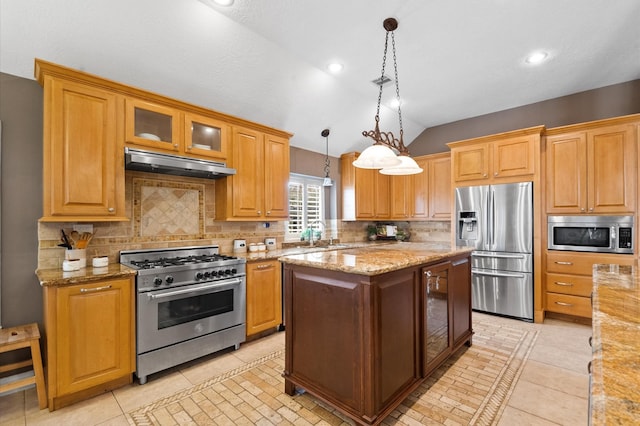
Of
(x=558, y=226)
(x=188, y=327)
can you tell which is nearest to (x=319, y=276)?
(x=188, y=327)

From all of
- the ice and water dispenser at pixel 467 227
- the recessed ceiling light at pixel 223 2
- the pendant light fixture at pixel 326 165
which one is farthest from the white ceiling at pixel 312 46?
the ice and water dispenser at pixel 467 227

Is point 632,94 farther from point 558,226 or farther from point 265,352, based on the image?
point 265,352

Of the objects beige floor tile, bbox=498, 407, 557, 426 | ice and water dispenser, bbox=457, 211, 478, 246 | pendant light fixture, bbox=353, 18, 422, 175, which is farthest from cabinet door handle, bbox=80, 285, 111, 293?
ice and water dispenser, bbox=457, 211, 478, 246

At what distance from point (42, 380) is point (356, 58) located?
12.7 ft

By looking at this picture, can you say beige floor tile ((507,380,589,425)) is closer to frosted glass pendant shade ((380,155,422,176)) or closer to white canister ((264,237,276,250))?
frosted glass pendant shade ((380,155,422,176))

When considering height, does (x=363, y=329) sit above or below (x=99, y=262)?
below

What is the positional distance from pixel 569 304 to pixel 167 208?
16.2 feet

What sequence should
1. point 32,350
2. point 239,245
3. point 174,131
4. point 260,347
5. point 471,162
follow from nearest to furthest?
point 32,350, point 174,131, point 260,347, point 239,245, point 471,162

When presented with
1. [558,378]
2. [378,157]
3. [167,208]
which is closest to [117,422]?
[167,208]

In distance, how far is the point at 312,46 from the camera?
9.90ft

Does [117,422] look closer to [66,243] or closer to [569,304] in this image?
[66,243]

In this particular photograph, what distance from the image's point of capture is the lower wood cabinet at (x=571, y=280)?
11.9ft

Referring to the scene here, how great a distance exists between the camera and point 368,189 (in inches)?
207

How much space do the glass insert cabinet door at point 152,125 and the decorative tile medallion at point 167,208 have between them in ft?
1.54
